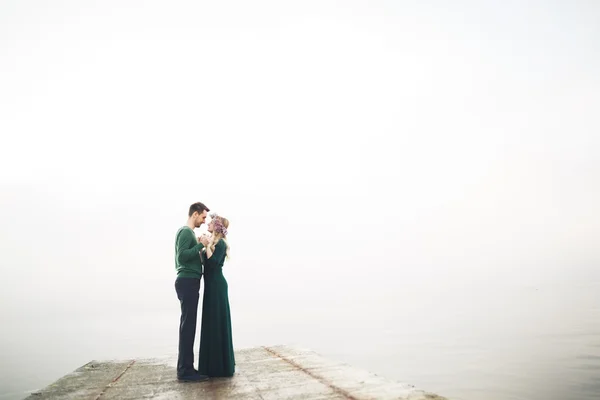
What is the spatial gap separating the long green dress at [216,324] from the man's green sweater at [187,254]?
0.81 feet

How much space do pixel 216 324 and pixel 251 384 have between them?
1.03 m

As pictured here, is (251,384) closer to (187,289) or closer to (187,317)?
(187,317)

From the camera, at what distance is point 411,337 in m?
62.4

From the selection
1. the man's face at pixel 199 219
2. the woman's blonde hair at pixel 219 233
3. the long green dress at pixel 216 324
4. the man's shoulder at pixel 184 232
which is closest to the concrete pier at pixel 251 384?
the long green dress at pixel 216 324

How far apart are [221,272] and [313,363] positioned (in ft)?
6.33

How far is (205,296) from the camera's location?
6.04 m

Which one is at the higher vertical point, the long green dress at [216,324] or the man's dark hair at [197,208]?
the man's dark hair at [197,208]

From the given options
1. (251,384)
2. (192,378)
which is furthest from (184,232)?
(251,384)

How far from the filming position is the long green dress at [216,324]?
5.82 m

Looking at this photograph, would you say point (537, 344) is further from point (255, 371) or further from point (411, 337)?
point (255, 371)

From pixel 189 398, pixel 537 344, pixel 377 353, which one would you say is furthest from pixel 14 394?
pixel 537 344

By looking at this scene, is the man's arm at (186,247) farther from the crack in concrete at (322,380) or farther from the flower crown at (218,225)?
the crack in concrete at (322,380)

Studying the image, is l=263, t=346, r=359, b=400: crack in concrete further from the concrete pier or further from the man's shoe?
the man's shoe

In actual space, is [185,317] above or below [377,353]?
above
